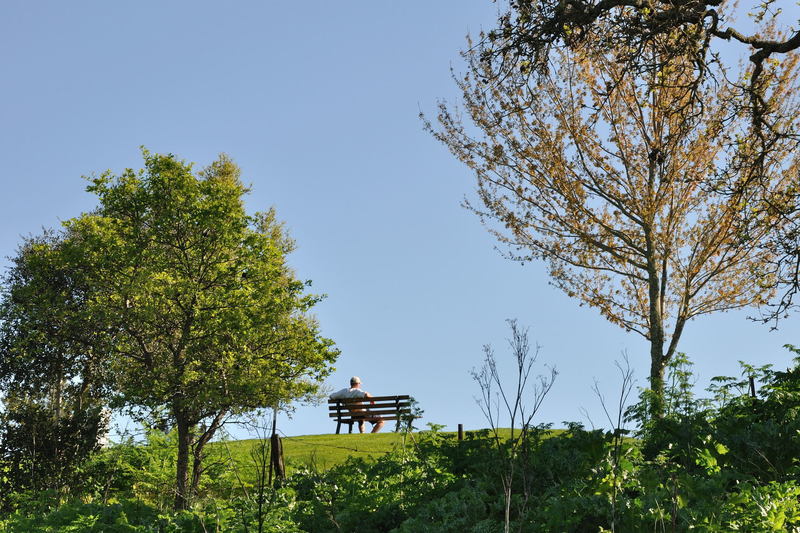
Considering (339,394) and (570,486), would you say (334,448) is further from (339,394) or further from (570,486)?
(570,486)

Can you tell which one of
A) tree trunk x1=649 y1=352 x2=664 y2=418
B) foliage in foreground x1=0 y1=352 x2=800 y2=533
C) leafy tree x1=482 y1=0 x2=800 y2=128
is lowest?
foliage in foreground x1=0 y1=352 x2=800 y2=533

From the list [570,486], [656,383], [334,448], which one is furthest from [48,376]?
[570,486]

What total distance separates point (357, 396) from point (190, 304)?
12.2 meters

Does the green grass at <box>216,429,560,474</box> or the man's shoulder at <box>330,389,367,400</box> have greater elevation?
the man's shoulder at <box>330,389,367,400</box>

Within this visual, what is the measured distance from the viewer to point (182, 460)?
14.4 metres

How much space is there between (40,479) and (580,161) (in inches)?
586

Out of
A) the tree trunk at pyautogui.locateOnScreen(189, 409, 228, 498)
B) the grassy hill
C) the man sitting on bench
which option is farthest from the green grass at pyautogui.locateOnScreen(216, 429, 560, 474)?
the man sitting on bench

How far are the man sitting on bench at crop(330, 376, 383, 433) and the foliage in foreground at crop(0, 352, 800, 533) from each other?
48.0 feet

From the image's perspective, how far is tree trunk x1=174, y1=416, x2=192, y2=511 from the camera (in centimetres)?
1405

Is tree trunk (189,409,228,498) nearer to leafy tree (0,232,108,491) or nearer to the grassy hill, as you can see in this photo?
the grassy hill

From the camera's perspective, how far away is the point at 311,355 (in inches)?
618

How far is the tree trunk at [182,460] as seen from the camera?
14055mm

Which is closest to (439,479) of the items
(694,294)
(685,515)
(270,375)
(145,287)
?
(685,515)

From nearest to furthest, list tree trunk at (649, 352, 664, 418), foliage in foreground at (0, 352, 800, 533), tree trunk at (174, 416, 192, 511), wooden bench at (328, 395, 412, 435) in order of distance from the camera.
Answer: foliage in foreground at (0, 352, 800, 533) → tree trunk at (649, 352, 664, 418) → tree trunk at (174, 416, 192, 511) → wooden bench at (328, 395, 412, 435)
